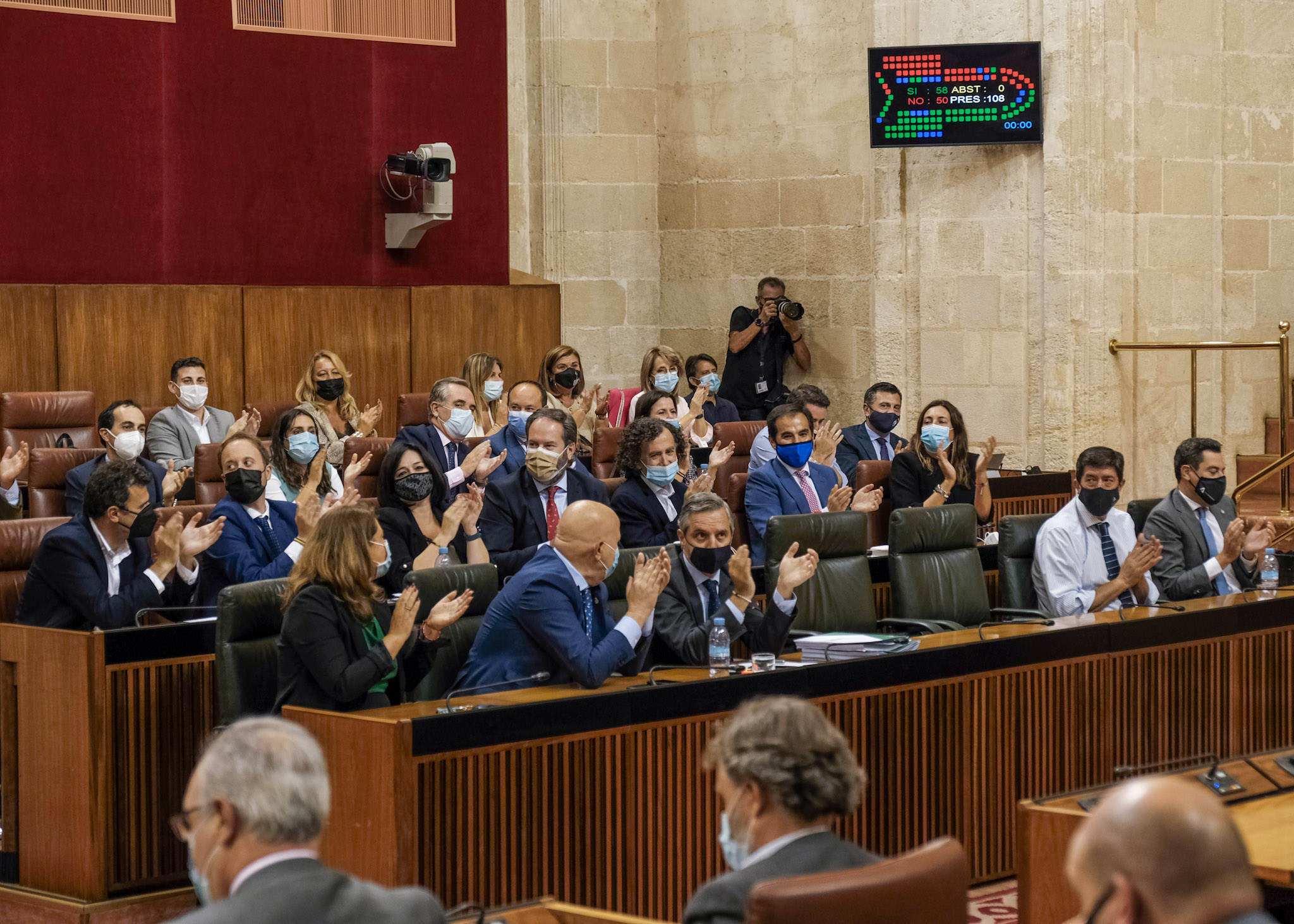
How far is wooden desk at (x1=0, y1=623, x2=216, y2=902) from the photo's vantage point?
15.1 feet

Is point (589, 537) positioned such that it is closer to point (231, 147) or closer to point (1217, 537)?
point (1217, 537)

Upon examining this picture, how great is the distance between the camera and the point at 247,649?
4520 mm

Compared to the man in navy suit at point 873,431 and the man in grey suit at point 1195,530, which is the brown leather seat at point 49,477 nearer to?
the man in navy suit at point 873,431

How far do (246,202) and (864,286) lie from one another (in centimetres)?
393

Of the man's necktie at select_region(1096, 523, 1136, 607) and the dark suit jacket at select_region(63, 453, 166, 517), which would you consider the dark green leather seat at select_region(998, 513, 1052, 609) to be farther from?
the dark suit jacket at select_region(63, 453, 166, 517)

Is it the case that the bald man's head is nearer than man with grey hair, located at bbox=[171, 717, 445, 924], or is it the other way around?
man with grey hair, located at bbox=[171, 717, 445, 924]

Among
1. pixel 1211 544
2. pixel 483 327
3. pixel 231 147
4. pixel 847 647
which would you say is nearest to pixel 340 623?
pixel 847 647

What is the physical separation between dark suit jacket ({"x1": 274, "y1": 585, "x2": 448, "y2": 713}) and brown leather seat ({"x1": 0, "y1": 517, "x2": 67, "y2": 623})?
1.49 metres

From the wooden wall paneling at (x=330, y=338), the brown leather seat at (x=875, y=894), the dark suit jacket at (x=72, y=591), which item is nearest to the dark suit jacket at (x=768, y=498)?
the dark suit jacket at (x=72, y=591)

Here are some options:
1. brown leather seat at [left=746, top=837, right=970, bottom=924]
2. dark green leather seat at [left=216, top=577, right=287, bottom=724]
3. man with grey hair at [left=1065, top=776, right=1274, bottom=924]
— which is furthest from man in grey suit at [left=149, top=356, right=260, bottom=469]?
man with grey hair at [left=1065, top=776, right=1274, bottom=924]

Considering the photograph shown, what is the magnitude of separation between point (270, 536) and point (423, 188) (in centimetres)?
471

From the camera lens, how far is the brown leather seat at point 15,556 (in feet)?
17.7

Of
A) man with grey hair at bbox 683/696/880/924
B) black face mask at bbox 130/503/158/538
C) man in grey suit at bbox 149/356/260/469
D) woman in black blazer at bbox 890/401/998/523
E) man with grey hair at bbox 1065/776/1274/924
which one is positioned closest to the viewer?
man with grey hair at bbox 1065/776/1274/924

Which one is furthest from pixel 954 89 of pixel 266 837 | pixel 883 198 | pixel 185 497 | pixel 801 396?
pixel 266 837
